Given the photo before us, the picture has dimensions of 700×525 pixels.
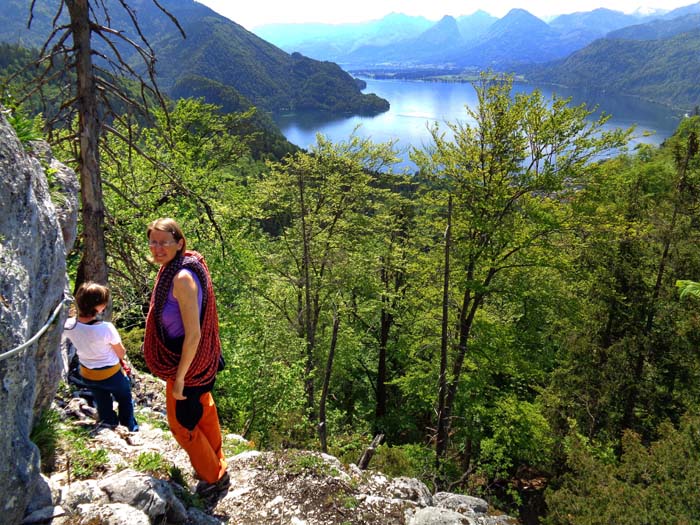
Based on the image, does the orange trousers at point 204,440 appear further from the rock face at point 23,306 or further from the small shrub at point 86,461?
the rock face at point 23,306

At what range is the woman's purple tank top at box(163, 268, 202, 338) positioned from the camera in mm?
3521

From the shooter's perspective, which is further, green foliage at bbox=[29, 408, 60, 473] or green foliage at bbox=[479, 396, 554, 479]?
green foliage at bbox=[479, 396, 554, 479]

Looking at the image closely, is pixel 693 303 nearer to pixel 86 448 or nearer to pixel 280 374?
pixel 280 374

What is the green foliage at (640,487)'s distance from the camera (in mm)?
10242

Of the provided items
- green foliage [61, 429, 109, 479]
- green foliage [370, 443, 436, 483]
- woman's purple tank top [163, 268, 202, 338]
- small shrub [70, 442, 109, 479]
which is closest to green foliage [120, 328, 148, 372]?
green foliage [61, 429, 109, 479]

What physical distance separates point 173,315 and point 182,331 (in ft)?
0.53

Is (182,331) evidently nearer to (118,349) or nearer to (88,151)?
(118,349)

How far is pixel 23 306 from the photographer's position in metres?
2.89

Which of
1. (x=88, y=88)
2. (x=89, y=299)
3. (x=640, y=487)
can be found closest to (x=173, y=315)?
(x=89, y=299)

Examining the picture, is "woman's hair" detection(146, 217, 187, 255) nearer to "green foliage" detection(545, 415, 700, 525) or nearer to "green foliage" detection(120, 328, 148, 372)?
"green foliage" detection(120, 328, 148, 372)

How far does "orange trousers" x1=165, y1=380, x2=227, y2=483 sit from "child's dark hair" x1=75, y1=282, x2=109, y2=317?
1145mm

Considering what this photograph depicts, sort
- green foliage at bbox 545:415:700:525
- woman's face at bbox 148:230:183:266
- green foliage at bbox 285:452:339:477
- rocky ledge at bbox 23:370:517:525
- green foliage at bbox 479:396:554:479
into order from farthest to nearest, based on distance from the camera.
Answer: green foliage at bbox 479:396:554:479, green foliage at bbox 545:415:700:525, green foliage at bbox 285:452:339:477, woman's face at bbox 148:230:183:266, rocky ledge at bbox 23:370:517:525

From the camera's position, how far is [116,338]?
4520 millimetres

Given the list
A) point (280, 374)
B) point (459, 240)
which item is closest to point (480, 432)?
point (459, 240)
